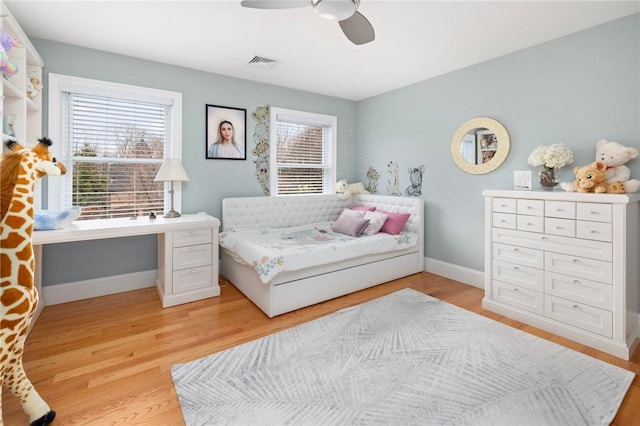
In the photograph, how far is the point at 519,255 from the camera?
2.62m

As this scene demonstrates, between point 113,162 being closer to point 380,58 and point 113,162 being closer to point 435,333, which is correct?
point 380,58

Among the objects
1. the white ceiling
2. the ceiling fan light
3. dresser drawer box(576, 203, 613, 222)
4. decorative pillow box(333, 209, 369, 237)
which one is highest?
the white ceiling

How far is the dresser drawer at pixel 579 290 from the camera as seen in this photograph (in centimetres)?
216

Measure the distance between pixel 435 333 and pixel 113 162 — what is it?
3.53 m

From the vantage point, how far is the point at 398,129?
4293 millimetres

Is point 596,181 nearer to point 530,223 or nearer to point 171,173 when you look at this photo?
point 530,223

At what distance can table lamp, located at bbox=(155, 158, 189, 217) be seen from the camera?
311cm

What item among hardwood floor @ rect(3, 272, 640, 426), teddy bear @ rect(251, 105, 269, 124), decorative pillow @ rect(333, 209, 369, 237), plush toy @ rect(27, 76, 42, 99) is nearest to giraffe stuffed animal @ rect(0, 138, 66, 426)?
hardwood floor @ rect(3, 272, 640, 426)

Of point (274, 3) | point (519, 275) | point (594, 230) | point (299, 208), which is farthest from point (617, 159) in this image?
point (299, 208)

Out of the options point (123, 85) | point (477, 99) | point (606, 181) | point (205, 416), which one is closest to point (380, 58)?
point (477, 99)

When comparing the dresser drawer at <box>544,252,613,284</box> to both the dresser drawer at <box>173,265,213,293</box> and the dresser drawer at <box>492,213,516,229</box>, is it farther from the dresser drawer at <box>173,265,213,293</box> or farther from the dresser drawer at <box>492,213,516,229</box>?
the dresser drawer at <box>173,265,213,293</box>

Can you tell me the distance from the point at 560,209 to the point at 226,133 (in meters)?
3.48

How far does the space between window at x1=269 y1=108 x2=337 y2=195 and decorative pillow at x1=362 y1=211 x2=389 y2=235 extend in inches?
46.6

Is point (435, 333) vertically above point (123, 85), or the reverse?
point (123, 85)
